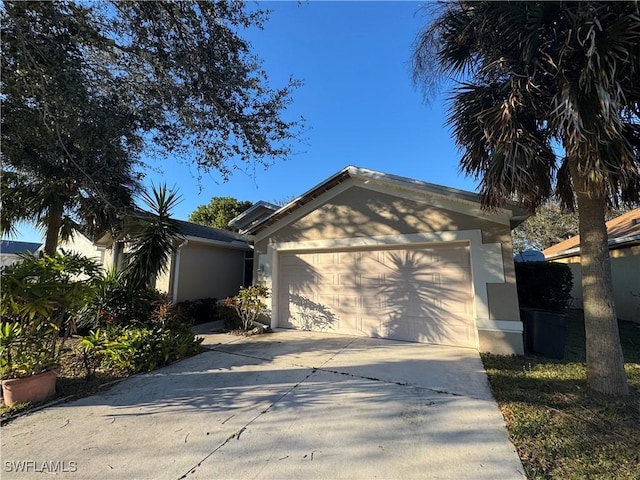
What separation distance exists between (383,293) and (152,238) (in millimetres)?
6081

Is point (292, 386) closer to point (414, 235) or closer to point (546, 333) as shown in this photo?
point (414, 235)

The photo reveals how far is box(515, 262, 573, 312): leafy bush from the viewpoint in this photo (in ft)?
27.0

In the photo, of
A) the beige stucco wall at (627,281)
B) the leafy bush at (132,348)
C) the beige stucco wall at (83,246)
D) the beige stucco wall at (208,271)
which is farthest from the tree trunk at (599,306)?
the beige stucco wall at (83,246)

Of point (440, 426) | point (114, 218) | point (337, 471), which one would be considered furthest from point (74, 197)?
point (440, 426)

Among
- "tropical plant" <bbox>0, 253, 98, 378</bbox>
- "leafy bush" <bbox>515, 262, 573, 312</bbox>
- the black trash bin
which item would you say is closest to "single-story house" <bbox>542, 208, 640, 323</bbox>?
"leafy bush" <bbox>515, 262, 573, 312</bbox>

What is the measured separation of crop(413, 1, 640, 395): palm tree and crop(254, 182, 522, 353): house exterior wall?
4.72 ft

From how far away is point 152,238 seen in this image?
7.64m

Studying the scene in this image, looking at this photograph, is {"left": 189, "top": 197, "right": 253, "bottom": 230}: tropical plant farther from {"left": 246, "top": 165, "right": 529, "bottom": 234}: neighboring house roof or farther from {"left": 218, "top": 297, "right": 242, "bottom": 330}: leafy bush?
{"left": 246, "top": 165, "right": 529, "bottom": 234}: neighboring house roof

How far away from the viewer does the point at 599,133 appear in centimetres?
408

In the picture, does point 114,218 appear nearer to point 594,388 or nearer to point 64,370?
point 64,370

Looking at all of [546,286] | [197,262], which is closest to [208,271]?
[197,262]

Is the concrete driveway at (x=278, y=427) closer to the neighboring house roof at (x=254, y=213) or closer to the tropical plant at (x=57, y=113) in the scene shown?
the tropical plant at (x=57, y=113)

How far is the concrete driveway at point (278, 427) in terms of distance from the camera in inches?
116

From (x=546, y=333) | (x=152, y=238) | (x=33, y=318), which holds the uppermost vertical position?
(x=152, y=238)
